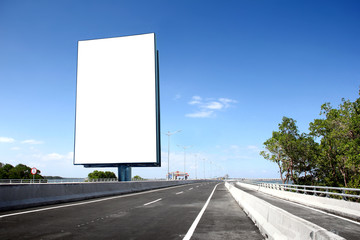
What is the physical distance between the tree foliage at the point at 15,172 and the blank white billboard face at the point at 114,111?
25.8 m

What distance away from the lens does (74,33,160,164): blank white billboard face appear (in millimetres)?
56906

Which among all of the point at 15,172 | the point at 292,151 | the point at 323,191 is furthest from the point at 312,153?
the point at 15,172

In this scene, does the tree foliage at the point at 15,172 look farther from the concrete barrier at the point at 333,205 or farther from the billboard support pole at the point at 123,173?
the concrete barrier at the point at 333,205

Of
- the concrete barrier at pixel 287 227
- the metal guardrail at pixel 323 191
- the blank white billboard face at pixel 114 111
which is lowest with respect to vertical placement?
the metal guardrail at pixel 323 191

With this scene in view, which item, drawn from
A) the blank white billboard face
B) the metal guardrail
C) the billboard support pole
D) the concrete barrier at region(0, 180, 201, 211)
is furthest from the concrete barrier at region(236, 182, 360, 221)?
the billboard support pole

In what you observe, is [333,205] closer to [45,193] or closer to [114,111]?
[45,193]

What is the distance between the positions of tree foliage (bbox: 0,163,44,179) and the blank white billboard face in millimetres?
25757

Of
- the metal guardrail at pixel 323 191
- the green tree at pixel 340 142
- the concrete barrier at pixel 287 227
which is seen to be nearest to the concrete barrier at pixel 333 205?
the metal guardrail at pixel 323 191

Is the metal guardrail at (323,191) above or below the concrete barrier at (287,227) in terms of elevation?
below

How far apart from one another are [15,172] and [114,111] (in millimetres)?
36035

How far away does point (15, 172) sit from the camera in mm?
71500

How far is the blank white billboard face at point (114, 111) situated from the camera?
5691 centimetres

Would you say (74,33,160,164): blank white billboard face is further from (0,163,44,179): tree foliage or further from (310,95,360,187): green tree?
(310,95,360,187): green tree

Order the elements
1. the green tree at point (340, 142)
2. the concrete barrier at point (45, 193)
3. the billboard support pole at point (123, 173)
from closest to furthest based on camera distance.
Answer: the concrete barrier at point (45, 193) < the green tree at point (340, 142) < the billboard support pole at point (123, 173)
